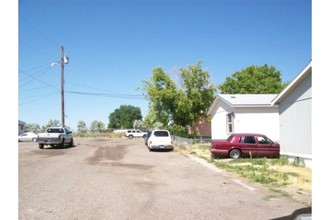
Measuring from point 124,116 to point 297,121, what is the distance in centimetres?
13208

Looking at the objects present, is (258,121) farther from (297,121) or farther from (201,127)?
(201,127)

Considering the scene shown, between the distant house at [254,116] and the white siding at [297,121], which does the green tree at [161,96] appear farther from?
the white siding at [297,121]

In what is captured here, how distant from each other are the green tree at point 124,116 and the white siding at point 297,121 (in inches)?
5035

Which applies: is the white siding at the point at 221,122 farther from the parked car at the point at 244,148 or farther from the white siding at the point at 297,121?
the white siding at the point at 297,121

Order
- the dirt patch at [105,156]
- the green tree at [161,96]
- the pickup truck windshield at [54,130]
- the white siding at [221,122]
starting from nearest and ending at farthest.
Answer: the dirt patch at [105,156] → the white siding at [221,122] → the pickup truck windshield at [54,130] → the green tree at [161,96]

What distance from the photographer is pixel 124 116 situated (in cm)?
14575

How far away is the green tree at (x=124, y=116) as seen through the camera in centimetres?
14488

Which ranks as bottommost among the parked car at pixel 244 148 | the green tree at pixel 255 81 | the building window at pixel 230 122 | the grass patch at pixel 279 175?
the grass patch at pixel 279 175

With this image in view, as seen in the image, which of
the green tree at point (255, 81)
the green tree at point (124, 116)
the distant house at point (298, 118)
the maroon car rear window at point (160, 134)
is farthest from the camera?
the green tree at point (124, 116)

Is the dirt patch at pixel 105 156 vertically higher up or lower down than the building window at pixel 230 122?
lower down

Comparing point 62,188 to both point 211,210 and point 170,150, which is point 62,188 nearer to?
point 211,210

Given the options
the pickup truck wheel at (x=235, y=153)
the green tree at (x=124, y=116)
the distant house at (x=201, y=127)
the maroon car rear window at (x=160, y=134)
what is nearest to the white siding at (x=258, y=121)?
the maroon car rear window at (x=160, y=134)

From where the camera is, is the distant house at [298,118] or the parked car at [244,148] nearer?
the distant house at [298,118]
